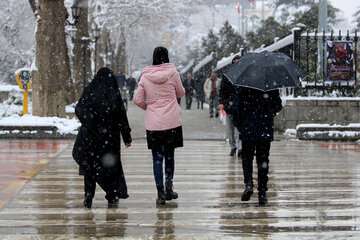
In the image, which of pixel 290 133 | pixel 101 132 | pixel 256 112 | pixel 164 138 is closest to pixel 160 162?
pixel 164 138

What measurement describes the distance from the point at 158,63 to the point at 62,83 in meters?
13.7

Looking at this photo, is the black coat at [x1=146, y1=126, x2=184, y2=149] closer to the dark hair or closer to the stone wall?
the dark hair

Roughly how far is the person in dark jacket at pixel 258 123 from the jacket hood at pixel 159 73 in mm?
837

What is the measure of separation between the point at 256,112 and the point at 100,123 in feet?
5.84

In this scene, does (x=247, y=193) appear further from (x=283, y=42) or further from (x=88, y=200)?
(x=283, y=42)

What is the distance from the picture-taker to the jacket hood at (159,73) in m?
8.84

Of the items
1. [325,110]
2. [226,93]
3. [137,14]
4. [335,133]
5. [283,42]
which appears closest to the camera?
[226,93]

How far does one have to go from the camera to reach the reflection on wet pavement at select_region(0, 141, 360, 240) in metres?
7.37

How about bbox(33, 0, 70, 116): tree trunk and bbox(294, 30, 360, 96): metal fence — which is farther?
bbox(33, 0, 70, 116): tree trunk

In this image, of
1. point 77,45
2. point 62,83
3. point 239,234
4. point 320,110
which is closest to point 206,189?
point 239,234

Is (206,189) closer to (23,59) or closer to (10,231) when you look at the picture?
(10,231)

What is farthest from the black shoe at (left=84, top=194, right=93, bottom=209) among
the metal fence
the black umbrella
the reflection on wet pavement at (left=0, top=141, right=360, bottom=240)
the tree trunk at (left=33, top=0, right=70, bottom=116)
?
the tree trunk at (left=33, top=0, right=70, bottom=116)

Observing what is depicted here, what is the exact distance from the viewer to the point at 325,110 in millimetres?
20016

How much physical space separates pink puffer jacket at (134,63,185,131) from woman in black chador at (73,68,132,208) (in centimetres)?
40
